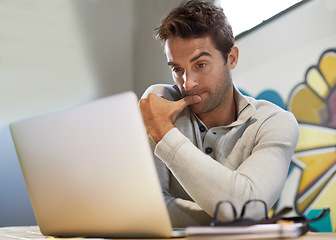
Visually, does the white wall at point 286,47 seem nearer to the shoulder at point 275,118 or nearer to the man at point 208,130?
the man at point 208,130

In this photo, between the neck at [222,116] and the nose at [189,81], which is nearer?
the nose at [189,81]

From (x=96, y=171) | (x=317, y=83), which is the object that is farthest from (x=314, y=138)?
(x=96, y=171)

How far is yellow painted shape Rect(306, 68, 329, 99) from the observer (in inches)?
72.9

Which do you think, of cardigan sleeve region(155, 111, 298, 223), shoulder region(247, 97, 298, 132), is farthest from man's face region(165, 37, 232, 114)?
cardigan sleeve region(155, 111, 298, 223)

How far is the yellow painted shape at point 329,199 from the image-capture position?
1.77 m

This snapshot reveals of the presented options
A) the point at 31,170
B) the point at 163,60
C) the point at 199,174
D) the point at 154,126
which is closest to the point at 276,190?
the point at 199,174

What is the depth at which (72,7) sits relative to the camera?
2438mm

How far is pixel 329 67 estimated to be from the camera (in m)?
1.84

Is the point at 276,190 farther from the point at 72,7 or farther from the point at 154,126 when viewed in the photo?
the point at 72,7

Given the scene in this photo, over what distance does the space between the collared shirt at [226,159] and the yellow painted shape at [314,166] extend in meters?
0.73

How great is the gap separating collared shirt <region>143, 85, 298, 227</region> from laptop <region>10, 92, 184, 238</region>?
217mm

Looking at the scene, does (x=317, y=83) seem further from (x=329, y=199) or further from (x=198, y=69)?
(x=198, y=69)

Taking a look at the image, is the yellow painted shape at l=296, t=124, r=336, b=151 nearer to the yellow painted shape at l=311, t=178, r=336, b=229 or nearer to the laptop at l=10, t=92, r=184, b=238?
the yellow painted shape at l=311, t=178, r=336, b=229

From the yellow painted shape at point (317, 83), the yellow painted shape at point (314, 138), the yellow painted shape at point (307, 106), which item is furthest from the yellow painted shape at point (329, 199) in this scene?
the yellow painted shape at point (317, 83)
